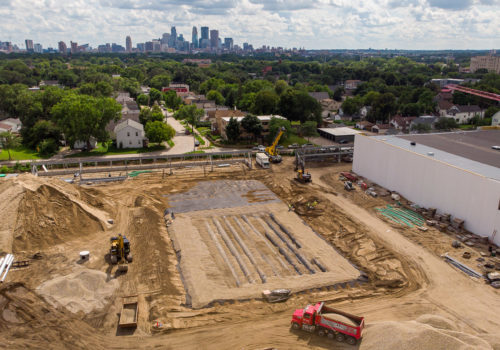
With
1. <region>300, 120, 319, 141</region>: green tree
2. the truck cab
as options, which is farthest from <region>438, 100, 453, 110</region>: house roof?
the truck cab

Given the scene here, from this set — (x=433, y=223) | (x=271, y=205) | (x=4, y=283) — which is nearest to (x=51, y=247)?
(x=4, y=283)

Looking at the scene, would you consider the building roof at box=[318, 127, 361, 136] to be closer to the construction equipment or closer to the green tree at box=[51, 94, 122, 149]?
the construction equipment

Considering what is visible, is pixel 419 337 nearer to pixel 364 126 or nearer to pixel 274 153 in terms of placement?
pixel 274 153

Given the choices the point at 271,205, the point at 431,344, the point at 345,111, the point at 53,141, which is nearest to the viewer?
the point at 431,344

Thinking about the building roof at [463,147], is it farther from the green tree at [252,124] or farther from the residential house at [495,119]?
the residential house at [495,119]

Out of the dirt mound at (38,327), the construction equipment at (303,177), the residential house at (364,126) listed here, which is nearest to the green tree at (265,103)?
the residential house at (364,126)

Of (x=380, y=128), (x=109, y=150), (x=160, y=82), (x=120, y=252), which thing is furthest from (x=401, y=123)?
(x=160, y=82)

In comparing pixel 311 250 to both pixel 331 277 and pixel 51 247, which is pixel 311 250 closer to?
pixel 331 277
